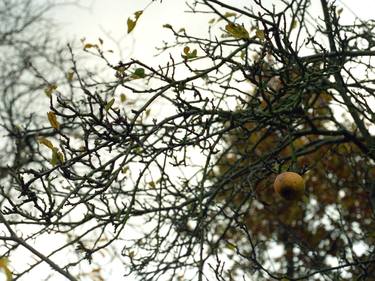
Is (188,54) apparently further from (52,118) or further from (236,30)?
(52,118)

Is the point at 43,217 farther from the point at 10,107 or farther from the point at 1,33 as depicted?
→ the point at 1,33

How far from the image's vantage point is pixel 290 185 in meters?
2.56

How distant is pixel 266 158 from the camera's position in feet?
13.8

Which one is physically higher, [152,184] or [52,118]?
[152,184]

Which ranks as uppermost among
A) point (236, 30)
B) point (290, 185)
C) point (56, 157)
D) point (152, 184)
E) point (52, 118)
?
point (152, 184)

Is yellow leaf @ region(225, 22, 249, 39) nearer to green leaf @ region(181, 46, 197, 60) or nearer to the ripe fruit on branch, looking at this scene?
green leaf @ region(181, 46, 197, 60)

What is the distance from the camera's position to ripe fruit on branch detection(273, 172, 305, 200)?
256 centimetres

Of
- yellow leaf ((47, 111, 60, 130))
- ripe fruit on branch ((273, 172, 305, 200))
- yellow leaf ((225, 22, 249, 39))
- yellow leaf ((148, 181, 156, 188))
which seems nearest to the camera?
ripe fruit on branch ((273, 172, 305, 200))

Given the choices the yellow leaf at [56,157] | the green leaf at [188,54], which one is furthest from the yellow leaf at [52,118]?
the green leaf at [188,54]

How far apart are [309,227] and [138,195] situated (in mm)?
6595

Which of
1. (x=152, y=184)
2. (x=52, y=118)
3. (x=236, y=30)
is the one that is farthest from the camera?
(x=152, y=184)

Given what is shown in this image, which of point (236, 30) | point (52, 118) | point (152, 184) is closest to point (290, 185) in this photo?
point (236, 30)

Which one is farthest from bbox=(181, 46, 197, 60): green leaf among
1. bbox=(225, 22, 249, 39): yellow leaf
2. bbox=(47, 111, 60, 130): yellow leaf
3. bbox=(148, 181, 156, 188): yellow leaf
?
bbox=(148, 181, 156, 188): yellow leaf

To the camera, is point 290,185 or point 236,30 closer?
point 290,185
